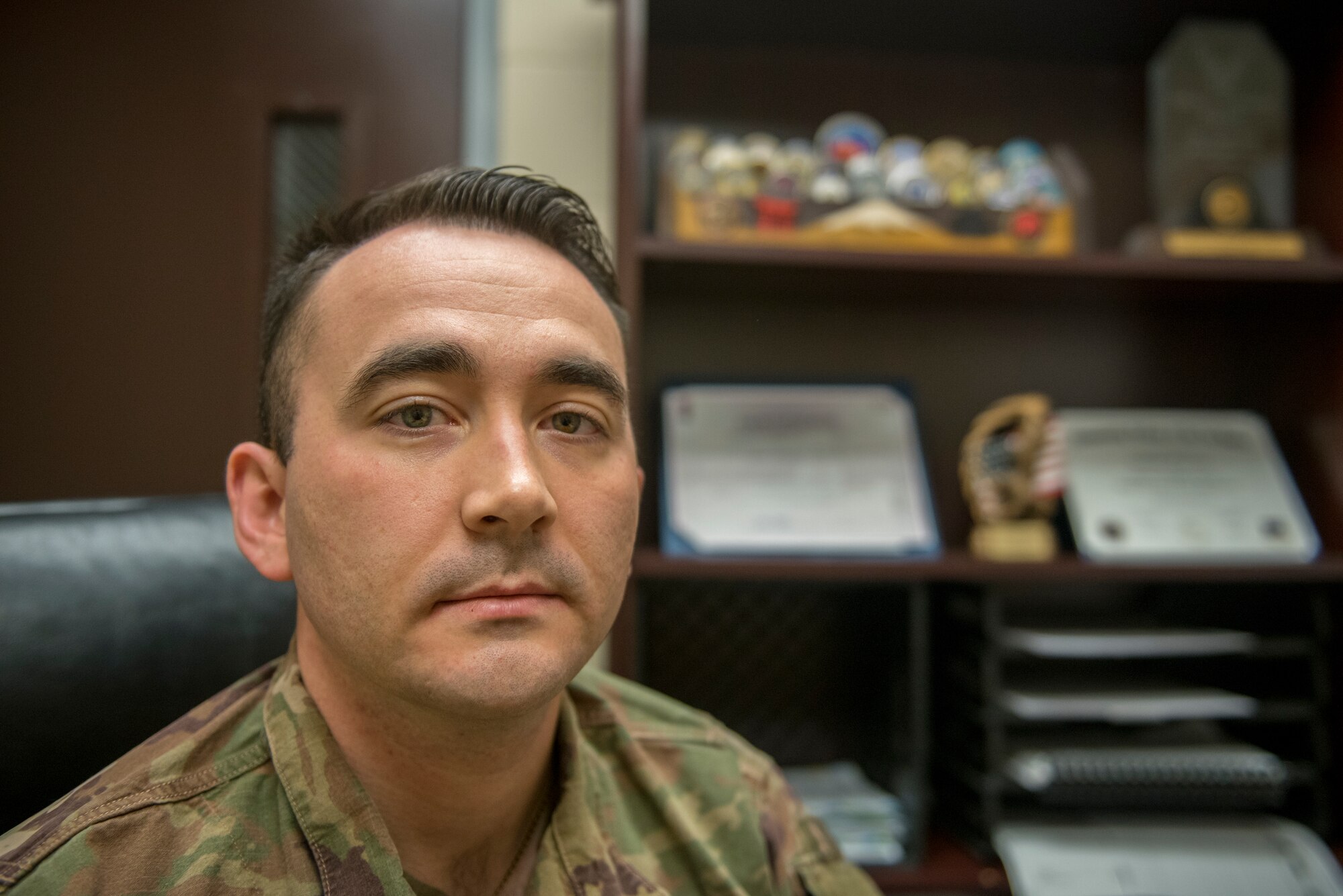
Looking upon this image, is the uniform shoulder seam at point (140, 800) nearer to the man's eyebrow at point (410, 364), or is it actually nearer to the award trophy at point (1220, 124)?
the man's eyebrow at point (410, 364)

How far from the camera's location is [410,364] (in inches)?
26.1

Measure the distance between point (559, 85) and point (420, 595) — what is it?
4.25ft

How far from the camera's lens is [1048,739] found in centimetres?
137

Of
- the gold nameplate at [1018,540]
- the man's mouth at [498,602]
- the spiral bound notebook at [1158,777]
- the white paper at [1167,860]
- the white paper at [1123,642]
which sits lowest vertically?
the white paper at [1167,860]

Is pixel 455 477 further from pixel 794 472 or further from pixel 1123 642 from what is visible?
pixel 1123 642

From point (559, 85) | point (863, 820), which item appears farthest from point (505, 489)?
point (559, 85)

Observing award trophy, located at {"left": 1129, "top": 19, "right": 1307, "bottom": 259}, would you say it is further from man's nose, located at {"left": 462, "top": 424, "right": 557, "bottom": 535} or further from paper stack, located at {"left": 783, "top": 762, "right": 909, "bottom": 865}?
man's nose, located at {"left": 462, "top": 424, "right": 557, "bottom": 535}

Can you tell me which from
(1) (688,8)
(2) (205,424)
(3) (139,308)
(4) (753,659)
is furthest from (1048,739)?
(3) (139,308)

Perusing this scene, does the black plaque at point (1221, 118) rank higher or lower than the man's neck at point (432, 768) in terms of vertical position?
higher

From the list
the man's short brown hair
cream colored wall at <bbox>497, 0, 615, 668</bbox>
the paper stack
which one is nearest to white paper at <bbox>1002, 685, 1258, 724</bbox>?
the paper stack

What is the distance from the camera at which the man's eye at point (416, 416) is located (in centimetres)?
67

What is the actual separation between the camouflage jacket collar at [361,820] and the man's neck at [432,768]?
0.02 m

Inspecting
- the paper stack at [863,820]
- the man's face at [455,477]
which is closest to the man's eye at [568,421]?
the man's face at [455,477]

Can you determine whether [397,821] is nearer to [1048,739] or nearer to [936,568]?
[936,568]
